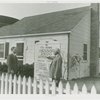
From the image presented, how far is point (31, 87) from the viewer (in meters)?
3.90

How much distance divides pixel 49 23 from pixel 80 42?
1.60 metres

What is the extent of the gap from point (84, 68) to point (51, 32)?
7.04 ft

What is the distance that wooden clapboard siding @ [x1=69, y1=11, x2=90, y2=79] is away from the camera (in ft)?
27.1

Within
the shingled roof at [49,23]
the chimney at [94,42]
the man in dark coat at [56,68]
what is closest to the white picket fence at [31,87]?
the man in dark coat at [56,68]

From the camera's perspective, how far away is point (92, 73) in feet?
30.3

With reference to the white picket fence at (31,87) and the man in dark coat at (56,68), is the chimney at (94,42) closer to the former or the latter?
the man in dark coat at (56,68)

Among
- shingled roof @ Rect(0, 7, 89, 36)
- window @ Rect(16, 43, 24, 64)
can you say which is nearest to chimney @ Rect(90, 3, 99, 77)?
shingled roof @ Rect(0, 7, 89, 36)

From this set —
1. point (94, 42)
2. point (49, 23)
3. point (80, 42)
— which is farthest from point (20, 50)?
point (94, 42)

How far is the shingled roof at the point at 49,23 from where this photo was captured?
8.55 m

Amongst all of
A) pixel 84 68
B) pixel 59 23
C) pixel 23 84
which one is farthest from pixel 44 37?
pixel 23 84

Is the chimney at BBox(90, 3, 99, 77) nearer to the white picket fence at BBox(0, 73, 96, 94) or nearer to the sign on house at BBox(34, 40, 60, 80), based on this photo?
the sign on house at BBox(34, 40, 60, 80)

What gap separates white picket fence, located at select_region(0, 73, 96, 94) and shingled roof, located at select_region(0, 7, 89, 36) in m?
4.30

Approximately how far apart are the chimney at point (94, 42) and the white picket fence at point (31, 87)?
18.1 ft

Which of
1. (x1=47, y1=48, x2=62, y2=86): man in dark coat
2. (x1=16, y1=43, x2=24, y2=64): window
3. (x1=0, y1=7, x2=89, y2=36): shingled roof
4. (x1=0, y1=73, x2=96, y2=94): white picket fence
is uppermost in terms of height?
(x1=0, y1=7, x2=89, y2=36): shingled roof
